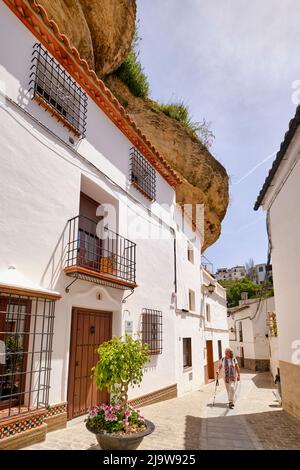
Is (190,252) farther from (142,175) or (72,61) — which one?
(72,61)

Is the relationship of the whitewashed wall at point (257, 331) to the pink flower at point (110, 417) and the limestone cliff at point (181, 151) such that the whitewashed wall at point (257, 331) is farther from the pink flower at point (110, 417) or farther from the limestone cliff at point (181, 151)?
the pink flower at point (110, 417)

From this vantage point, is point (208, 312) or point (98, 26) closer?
point (98, 26)

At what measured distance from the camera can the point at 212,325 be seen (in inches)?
700

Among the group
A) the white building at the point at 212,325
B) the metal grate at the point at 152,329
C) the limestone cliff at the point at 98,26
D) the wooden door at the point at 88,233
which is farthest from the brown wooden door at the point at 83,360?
the white building at the point at 212,325

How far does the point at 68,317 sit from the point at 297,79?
6329mm

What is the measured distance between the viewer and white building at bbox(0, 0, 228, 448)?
505 cm

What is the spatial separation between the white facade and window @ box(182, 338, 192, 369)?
1344mm

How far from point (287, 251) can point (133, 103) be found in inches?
410

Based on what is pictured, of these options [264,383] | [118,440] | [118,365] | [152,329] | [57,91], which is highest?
[57,91]

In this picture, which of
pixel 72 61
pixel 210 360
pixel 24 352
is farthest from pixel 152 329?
pixel 210 360

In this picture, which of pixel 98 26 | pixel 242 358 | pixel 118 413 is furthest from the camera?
pixel 242 358

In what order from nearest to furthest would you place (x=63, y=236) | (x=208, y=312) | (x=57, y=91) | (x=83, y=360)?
(x=63, y=236)
(x=83, y=360)
(x=57, y=91)
(x=208, y=312)

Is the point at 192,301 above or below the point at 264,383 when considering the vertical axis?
above
